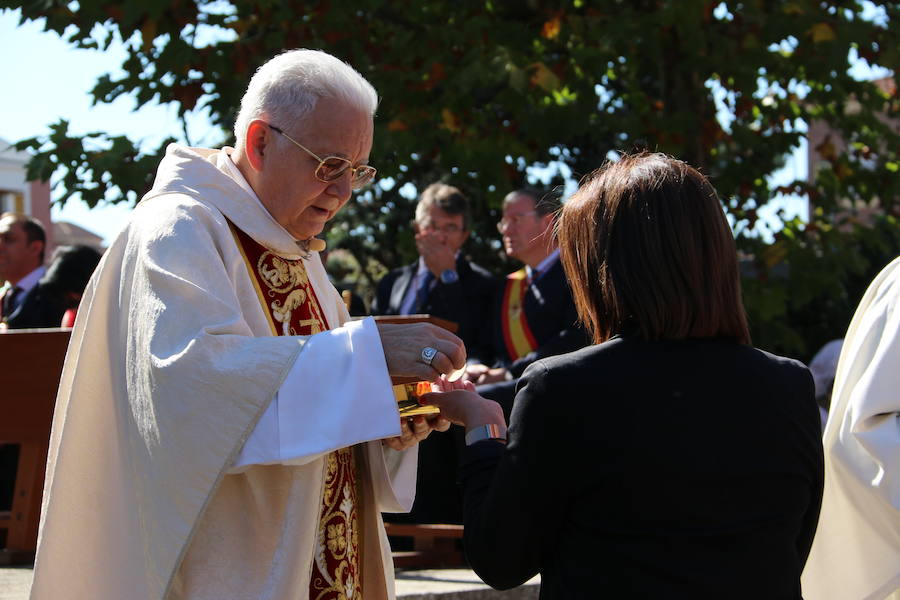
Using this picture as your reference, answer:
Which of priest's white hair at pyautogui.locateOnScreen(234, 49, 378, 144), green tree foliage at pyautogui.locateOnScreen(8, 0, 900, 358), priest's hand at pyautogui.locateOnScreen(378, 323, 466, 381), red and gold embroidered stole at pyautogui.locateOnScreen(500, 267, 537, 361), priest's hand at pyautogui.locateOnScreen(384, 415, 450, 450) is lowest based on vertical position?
priest's hand at pyautogui.locateOnScreen(384, 415, 450, 450)

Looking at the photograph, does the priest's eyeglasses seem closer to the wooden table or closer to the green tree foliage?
the wooden table

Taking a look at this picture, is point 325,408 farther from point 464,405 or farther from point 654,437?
point 654,437

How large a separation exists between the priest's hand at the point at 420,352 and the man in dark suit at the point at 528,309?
8.91 feet

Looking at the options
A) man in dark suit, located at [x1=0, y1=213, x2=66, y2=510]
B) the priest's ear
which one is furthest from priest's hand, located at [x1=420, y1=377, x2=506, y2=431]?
man in dark suit, located at [x1=0, y1=213, x2=66, y2=510]

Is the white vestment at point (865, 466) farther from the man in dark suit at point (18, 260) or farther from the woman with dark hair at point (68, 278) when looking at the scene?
the man in dark suit at point (18, 260)

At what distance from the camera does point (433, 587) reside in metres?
4.50

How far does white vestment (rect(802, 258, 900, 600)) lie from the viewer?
10.2 ft

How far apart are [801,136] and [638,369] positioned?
7548mm

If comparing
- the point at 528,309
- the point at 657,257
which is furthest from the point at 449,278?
the point at 657,257

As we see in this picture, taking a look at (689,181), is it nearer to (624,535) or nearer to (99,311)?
(624,535)

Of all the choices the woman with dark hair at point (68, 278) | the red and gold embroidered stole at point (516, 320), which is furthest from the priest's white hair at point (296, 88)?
the woman with dark hair at point (68, 278)

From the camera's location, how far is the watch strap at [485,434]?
236cm

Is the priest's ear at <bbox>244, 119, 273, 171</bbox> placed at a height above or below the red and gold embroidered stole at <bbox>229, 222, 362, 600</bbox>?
above

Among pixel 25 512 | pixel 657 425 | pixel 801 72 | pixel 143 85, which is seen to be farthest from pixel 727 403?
pixel 801 72
